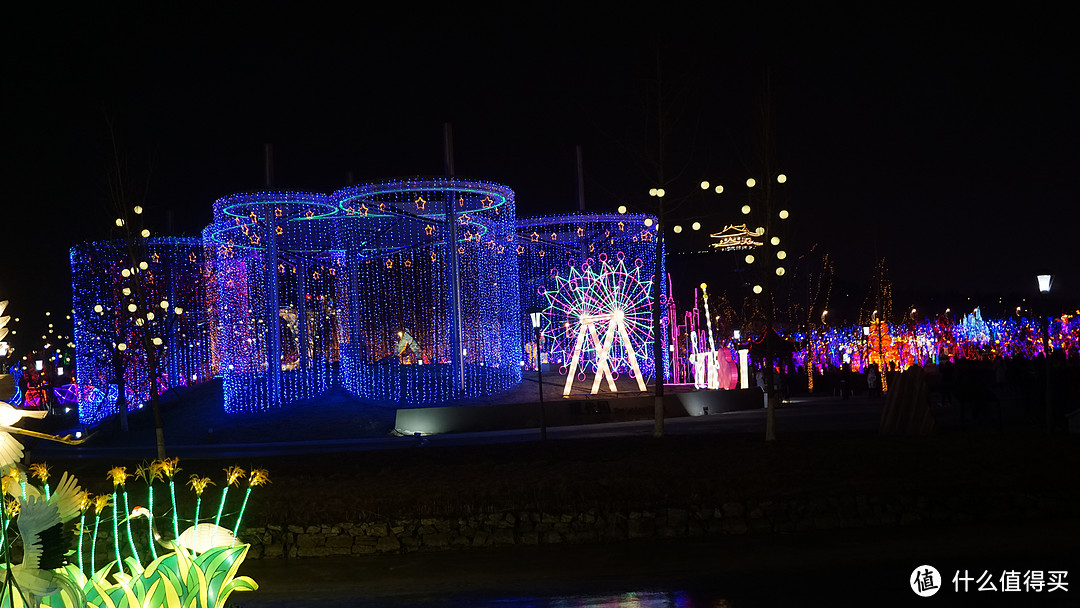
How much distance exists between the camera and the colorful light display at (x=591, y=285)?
32.6m

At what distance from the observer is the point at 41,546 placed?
448 centimetres

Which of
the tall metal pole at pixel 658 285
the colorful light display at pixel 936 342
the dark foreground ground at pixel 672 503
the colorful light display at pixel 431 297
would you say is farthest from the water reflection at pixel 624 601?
the colorful light display at pixel 936 342

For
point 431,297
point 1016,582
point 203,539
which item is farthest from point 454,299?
point 203,539

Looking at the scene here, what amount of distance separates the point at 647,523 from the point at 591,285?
2239 cm

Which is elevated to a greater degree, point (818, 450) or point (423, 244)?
point (423, 244)

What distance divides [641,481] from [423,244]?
76.5 ft

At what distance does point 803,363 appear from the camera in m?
46.1

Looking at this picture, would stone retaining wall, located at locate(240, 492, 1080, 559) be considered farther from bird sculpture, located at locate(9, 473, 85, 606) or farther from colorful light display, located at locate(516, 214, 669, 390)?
colorful light display, located at locate(516, 214, 669, 390)

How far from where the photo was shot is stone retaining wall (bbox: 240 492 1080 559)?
35.7ft

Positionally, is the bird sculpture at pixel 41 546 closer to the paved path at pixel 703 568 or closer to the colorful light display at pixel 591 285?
the paved path at pixel 703 568

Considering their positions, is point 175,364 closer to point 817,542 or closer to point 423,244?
point 423,244

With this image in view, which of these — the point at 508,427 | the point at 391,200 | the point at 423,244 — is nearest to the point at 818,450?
the point at 508,427

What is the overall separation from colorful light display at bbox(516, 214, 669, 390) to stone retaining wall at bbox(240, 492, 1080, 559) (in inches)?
812

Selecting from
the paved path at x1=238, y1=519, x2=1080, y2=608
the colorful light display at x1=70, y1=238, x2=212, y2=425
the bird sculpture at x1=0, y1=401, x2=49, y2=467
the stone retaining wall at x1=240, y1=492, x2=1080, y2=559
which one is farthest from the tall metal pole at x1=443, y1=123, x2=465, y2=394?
the bird sculpture at x1=0, y1=401, x2=49, y2=467
